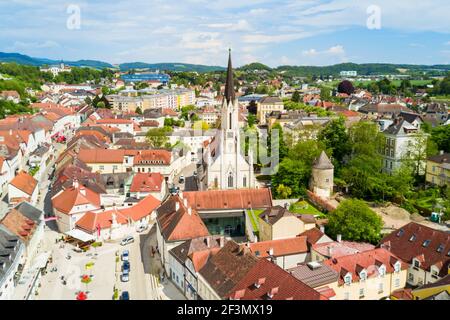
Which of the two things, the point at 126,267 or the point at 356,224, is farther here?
the point at 356,224

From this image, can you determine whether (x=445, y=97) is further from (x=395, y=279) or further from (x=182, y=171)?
(x=395, y=279)

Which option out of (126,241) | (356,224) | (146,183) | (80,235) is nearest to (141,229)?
(126,241)

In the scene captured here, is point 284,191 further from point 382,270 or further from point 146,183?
point 382,270

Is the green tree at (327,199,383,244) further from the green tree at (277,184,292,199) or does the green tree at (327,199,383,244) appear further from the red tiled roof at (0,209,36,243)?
the red tiled roof at (0,209,36,243)

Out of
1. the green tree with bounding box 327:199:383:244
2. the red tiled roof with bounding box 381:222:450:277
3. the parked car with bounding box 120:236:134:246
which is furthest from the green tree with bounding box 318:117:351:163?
the parked car with bounding box 120:236:134:246

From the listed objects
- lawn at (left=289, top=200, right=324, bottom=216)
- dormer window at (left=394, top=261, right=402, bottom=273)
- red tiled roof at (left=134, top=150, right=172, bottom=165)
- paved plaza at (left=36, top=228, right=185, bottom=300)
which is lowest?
paved plaza at (left=36, top=228, right=185, bottom=300)

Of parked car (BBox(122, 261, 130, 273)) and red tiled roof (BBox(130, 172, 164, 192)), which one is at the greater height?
red tiled roof (BBox(130, 172, 164, 192))
